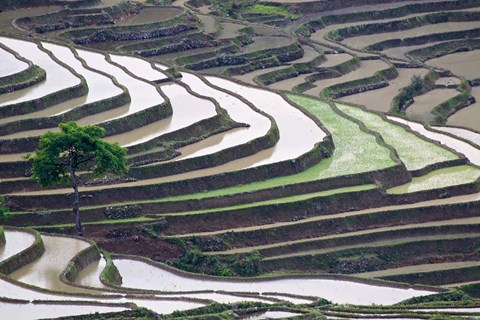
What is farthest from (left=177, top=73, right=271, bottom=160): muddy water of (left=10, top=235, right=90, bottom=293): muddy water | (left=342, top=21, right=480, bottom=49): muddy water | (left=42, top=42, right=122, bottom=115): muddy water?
(left=342, top=21, right=480, bottom=49): muddy water

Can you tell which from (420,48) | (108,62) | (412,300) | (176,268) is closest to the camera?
(412,300)

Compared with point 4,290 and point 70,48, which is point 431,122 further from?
point 4,290

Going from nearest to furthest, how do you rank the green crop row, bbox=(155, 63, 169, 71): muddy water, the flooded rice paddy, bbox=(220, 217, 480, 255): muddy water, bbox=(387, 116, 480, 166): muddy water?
bbox=(220, 217, 480, 255): muddy water → bbox=(387, 116, 480, 166): muddy water → bbox=(155, 63, 169, 71): muddy water → the flooded rice paddy → the green crop row

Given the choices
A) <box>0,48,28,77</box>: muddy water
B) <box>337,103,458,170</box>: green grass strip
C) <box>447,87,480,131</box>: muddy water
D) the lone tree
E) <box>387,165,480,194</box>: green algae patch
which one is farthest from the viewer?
<box>447,87,480,131</box>: muddy water

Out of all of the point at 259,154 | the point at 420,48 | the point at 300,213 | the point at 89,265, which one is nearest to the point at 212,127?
the point at 259,154

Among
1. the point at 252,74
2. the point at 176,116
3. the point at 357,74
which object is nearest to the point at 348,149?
the point at 176,116

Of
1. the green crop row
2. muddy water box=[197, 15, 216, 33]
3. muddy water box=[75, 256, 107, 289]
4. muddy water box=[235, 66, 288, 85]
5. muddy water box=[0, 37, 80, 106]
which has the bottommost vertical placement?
the green crop row

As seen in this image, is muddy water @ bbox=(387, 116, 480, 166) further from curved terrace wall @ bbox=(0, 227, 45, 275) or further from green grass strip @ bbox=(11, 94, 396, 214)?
curved terrace wall @ bbox=(0, 227, 45, 275)
